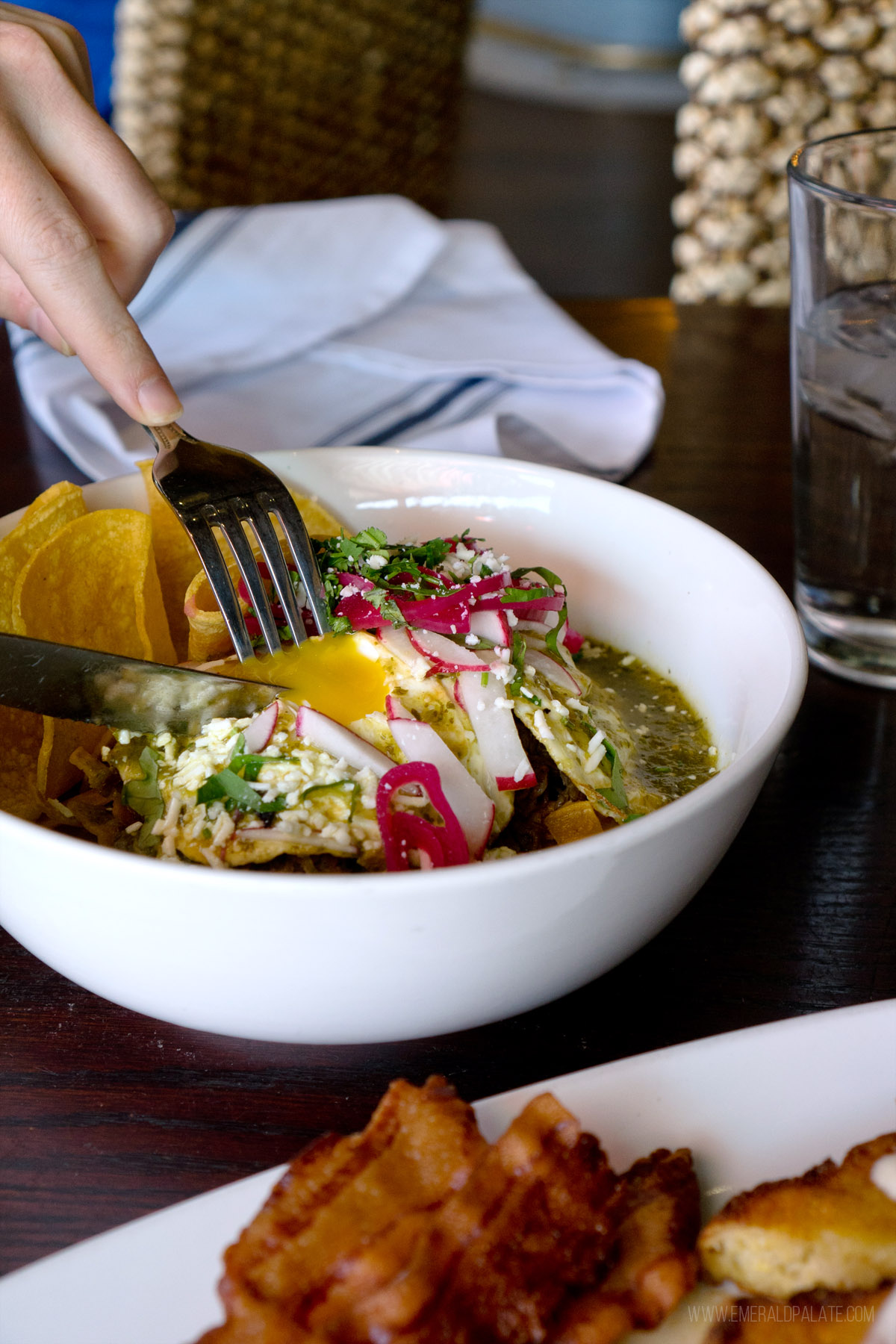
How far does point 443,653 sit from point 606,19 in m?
9.61

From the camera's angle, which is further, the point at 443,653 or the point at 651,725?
the point at 651,725

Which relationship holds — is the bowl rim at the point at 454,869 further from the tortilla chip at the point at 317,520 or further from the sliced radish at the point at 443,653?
the tortilla chip at the point at 317,520

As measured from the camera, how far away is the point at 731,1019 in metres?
0.99

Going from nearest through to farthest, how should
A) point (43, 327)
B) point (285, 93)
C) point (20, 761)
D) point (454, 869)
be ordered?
1. point (454, 869)
2. point (20, 761)
3. point (43, 327)
4. point (285, 93)

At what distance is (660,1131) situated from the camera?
81cm

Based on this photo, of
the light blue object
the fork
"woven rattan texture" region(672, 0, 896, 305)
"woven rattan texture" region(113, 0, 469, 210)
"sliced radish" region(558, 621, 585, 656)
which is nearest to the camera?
the fork

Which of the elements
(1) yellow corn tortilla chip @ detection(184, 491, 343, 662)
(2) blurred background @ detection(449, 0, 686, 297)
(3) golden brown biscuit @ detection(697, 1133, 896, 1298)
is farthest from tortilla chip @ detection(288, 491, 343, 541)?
(2) blurred background @ detection(449, 0, 686, 297)

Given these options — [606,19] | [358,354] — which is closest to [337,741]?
[358,354]

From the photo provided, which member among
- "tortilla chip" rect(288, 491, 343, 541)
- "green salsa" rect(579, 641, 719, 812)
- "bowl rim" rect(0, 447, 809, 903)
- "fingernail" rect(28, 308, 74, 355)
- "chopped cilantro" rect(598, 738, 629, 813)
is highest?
"fingernail" rect(28, 308, 74, 355)

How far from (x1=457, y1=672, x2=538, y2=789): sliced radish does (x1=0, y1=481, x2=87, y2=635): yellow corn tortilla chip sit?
0.49 meters

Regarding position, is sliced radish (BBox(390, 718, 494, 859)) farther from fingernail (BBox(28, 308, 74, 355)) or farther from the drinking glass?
fingernail (BBox(28, 308, 74, 355))

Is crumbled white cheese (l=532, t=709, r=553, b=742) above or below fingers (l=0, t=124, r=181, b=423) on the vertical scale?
below

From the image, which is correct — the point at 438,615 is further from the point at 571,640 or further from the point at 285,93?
the point at 285,93

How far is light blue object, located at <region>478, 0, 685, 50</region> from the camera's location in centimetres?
911
